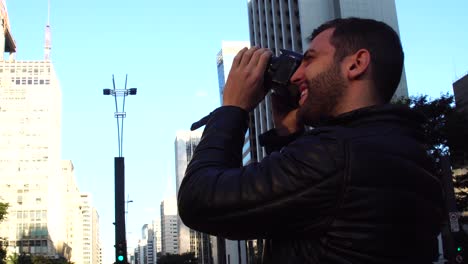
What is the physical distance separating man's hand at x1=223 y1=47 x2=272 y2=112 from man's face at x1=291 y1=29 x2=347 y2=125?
0.11 meters

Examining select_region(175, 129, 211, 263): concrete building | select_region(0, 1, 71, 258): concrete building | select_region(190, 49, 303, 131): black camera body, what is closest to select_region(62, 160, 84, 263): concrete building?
select_region(175, 129, 211, 263): concrete building

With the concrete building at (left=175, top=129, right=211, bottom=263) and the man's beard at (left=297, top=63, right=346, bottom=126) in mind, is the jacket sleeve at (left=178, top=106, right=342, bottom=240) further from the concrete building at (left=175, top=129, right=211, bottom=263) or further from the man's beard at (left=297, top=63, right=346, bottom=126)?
the concrete building at (left=175, top=129, right=211, bottom=263)

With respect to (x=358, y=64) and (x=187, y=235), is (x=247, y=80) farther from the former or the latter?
(x=187, y=235)

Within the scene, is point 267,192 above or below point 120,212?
below

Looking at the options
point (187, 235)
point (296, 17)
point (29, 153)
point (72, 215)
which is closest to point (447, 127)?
point (296, 17)

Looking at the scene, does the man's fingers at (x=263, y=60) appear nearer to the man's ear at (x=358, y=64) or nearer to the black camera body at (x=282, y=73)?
the black camera body at (x=282, y=73)

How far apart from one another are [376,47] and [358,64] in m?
0.09

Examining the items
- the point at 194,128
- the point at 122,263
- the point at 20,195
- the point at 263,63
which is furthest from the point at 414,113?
the point at 20,195

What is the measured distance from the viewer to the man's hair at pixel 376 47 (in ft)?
6.09

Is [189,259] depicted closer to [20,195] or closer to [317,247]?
[20,195]

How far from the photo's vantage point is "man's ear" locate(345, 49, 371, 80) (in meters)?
1.83

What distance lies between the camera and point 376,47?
1.86 m

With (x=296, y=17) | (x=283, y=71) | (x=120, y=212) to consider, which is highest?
(x=296, y=17)

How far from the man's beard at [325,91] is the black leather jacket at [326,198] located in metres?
0.13
